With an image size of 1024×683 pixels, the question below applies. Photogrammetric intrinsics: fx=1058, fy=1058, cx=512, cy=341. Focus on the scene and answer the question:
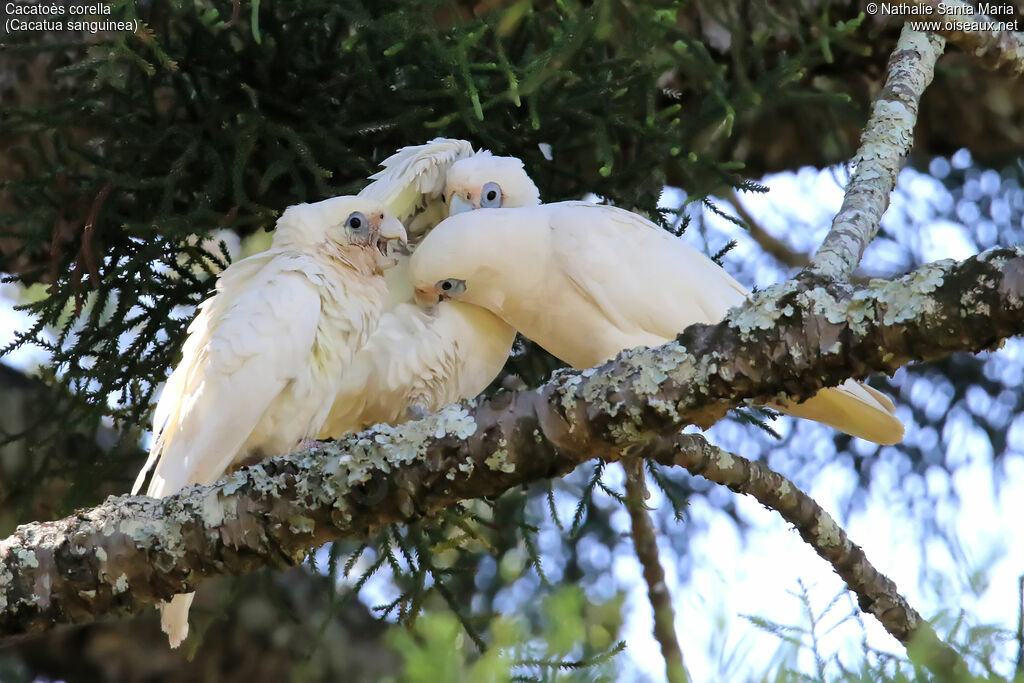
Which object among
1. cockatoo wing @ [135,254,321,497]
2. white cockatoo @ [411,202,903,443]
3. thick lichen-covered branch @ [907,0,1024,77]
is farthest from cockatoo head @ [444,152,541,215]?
thick lichen-covered branch @ [907,0,1024,77]

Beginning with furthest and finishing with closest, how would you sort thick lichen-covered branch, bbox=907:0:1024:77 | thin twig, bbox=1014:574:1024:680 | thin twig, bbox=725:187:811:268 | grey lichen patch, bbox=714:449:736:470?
thin twig, bbox=725:187:811:268
thick lichen-covered branch, bbox=907:0:1024:77
grey lichen patch, bbox=714:449:736:470
thin twig, bbox=1014:574:1024:680

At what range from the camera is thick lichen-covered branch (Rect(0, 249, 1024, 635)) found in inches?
47.6

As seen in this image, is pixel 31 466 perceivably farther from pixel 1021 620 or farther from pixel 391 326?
pixel 1021 620

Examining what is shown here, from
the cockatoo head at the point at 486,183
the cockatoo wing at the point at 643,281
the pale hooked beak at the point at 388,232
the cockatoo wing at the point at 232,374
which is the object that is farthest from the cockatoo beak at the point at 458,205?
the cockatoo wing at the point at 232,374

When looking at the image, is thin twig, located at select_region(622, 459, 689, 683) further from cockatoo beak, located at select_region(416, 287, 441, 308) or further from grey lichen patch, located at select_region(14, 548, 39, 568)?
grey lichen patch, located at select_region(14, 548, 39, 568)

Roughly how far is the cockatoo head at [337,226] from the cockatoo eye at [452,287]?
0.48 ft

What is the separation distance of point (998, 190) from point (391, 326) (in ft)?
6.78

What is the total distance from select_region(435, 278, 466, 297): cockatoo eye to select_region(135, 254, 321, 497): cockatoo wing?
0.29 meters

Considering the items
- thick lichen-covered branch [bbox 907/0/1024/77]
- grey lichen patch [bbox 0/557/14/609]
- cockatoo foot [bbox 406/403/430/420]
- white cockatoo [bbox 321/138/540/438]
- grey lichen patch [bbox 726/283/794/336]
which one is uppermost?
thick lichen-covered branch [bbox 907/0/1024/77]

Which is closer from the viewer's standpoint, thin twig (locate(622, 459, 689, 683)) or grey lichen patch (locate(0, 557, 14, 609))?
grey lichen patch (locate(0, 557, 14, 609))

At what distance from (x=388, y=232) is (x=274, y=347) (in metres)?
0.39

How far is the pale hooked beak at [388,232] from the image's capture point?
229 cm

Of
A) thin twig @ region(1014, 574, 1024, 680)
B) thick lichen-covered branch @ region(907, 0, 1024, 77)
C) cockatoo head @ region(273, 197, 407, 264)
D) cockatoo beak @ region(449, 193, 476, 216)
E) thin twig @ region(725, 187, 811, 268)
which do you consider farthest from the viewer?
thin twig @ region(725, 187, 811, 268)

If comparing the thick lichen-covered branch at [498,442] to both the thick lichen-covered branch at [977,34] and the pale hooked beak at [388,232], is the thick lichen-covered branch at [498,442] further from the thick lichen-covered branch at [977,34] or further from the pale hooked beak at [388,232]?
the thick lichen-covered branch at [977,34]
